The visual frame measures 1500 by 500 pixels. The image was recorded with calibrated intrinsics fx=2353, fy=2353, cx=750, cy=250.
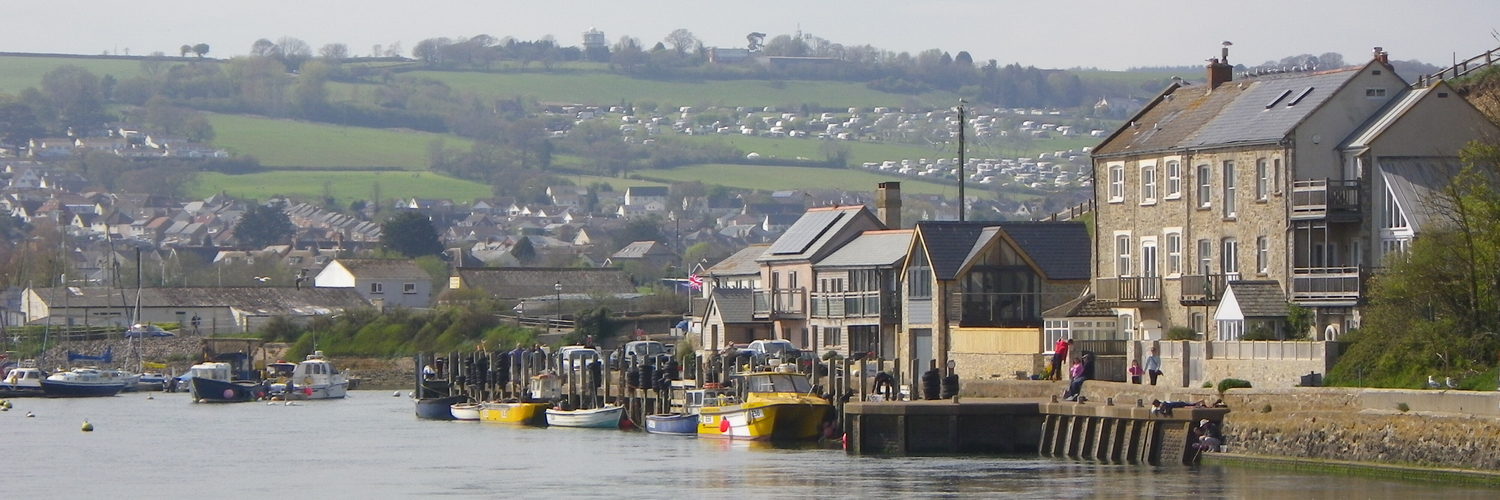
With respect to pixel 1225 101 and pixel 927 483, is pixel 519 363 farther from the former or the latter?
pixel 927 483

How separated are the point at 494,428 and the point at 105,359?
52285mm

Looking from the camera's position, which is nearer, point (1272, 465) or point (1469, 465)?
point (1469, 465)

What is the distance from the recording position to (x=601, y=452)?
61.6 metres

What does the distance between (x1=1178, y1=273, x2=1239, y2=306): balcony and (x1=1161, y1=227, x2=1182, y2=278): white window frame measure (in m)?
1.08

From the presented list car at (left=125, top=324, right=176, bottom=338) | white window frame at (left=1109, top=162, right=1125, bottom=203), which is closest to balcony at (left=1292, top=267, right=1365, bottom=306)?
white window frame at (left=1109, top=162, right=1125, bottom=203)

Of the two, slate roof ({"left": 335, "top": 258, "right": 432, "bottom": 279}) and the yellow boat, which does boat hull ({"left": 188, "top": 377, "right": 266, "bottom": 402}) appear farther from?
slate roof ({"left": 335, "top": 258, "right": 432, "bottom": 279})

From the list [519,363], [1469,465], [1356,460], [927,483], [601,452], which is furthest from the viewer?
[519,363]

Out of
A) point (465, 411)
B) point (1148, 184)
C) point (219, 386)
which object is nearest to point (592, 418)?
point (465, 411)

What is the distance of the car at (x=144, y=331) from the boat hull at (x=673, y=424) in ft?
201

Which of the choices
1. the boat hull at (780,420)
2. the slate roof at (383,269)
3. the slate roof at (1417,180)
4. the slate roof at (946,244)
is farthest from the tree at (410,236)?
the slate roof at (1417,180)

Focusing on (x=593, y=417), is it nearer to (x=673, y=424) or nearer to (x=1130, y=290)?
(x=673, y=424)

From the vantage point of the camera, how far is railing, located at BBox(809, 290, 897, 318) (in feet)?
250

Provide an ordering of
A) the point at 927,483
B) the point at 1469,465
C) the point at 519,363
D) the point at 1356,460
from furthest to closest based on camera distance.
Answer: the point at 519,363, the point at 927,483, the point at 1356,460, the point at 1469,465

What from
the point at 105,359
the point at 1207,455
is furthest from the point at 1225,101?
the point at 105,359
